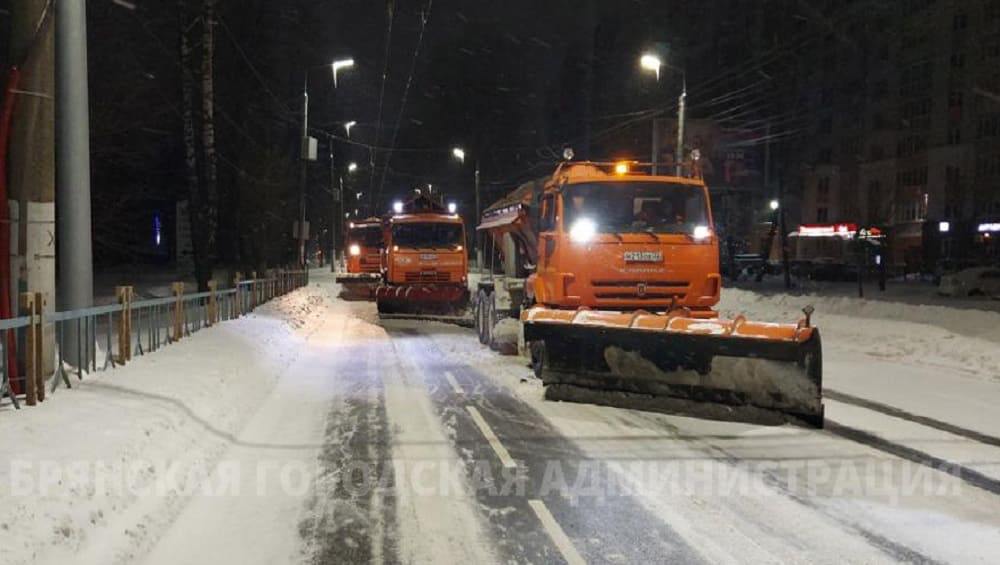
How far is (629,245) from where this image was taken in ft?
38.1

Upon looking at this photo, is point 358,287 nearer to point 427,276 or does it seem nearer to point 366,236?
point 366,236

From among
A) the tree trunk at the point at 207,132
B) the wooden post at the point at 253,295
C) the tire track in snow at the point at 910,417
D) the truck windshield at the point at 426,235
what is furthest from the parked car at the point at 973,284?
the tree trunk at the point at 207,132

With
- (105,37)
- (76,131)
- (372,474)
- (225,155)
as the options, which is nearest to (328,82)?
(225,155)

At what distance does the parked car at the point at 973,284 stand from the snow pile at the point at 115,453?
29965mm

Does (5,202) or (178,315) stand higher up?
(5,202)

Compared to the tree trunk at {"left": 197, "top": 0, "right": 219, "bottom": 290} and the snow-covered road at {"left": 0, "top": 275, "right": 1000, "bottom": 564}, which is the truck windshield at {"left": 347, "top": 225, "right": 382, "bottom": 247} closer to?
the tree trunk at {"left": 197, "top": 0, "right": 219, "bottom": 290}

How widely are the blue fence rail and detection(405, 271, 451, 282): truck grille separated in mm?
8939

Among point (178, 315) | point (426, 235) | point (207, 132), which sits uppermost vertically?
point (207, 132)

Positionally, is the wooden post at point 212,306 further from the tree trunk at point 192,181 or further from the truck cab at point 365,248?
the truck cab at point 365,248

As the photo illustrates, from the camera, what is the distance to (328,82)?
61.9 metres

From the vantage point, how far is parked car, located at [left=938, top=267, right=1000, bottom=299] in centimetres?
3275

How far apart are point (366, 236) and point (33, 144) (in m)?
31.5

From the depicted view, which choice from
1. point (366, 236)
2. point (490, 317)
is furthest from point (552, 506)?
point (366, 236)

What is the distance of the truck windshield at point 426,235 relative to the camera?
24750mm
